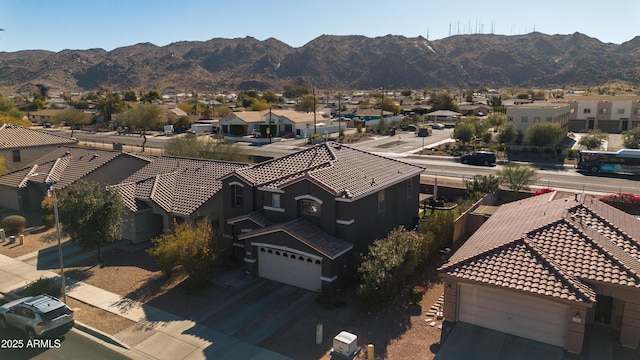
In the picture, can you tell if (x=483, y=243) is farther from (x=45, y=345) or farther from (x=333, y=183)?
(x=45, y=345)

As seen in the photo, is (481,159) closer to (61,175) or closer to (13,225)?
(61,175)

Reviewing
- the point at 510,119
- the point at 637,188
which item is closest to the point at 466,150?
the point at 510,119

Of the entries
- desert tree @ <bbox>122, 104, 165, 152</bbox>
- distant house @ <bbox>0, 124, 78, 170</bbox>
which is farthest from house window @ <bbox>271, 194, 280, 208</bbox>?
desert tree @ <bbox>122, 104, 165, 152</bbox>

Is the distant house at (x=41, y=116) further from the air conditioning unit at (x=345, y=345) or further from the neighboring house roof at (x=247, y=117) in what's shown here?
the air conditioning unit at (x=345, y=345)

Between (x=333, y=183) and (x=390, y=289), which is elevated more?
(x=333, y=183)

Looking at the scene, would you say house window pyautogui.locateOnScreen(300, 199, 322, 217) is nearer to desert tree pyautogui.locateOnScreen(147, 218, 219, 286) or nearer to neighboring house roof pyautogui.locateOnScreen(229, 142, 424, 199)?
neighboring house roof pyautogui.locateOnScreen(229, 142, 424, 199)

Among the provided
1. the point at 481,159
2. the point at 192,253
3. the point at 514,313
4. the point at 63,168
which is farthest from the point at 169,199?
the point at 481,159
